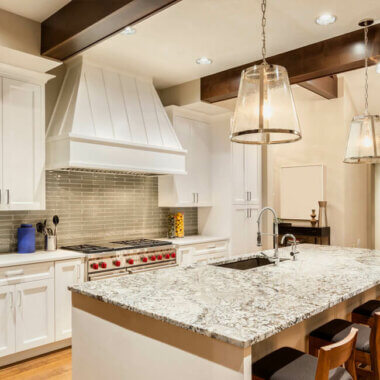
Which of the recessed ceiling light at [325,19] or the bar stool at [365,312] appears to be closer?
the bar stool at [365,312]

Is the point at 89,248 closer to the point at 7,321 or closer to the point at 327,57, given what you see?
the point at 7,321

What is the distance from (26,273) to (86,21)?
216 cm

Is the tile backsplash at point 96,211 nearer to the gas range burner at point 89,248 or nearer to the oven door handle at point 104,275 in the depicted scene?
the gas range burner at point 89,248

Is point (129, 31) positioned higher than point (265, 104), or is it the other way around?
point (129, 31)

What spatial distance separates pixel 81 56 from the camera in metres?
4.08

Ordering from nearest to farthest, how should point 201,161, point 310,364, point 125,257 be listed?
point 310,364 → point 125,257 → point 201,161

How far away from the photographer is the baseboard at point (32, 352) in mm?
3330

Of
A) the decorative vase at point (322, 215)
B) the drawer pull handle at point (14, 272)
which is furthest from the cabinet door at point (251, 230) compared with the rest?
the drawer pull handle at point (14, 272)

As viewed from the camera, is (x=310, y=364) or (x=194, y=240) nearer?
(x=310, y=364)

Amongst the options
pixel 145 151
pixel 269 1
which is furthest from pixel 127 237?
pixel 269 1

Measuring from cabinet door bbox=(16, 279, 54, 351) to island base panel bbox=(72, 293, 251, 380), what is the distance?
1.20 m

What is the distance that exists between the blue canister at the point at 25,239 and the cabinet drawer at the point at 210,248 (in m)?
1.97

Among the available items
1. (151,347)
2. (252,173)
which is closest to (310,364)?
(151,347)

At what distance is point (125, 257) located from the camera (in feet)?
13.4
